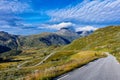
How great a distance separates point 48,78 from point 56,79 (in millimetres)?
750

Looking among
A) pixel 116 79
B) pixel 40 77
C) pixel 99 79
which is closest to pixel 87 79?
pixel 99 79

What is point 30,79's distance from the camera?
23.8 m

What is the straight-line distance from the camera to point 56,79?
24.7 metres

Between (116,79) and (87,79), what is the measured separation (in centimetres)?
253

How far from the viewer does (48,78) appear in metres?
24.9

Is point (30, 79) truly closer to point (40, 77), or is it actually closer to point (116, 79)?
point (40, 77)

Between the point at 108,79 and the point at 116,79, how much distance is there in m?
0.70

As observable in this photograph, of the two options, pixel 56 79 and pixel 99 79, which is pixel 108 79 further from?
pixel 56 79

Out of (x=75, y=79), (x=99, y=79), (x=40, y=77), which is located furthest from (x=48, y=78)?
(x=99, y=79)

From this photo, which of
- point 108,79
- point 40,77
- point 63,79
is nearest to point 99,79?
point 108,79

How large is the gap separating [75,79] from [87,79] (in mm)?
1052

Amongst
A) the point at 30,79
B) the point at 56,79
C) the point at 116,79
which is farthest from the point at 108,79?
the point at 30,79

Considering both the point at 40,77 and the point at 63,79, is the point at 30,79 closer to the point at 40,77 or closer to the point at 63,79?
the point at 40,77

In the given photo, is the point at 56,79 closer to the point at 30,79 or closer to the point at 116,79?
the point at 30,79
